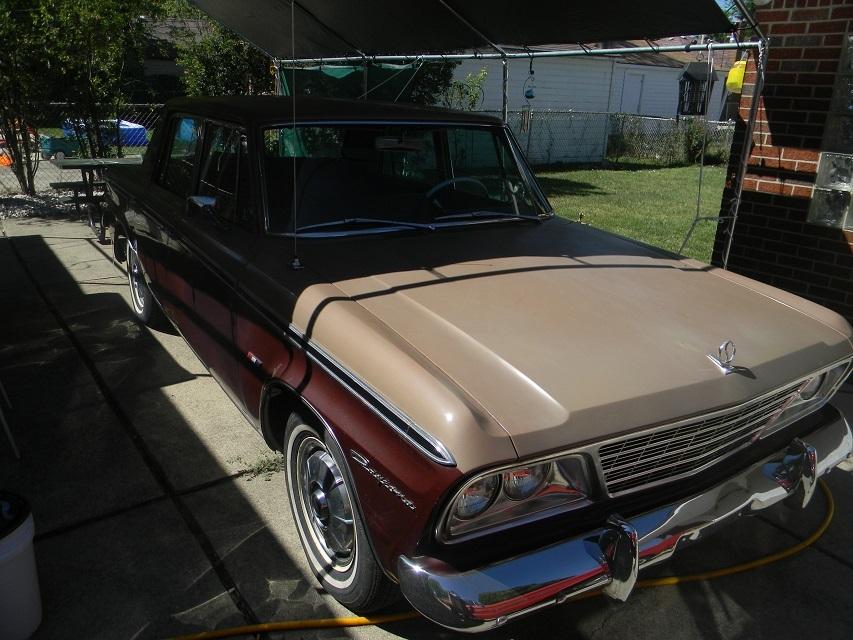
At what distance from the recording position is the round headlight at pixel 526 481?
6.86ft

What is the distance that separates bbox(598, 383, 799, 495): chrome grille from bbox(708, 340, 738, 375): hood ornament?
0.44ft

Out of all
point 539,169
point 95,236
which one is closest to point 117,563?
point 95,236

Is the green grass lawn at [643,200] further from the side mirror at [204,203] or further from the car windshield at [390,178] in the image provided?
→ the side mirror at [204,203]

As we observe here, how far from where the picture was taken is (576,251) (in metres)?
3.49

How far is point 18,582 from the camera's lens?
2361 millimetres

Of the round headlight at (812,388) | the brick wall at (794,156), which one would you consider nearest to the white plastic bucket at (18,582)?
the round headlight at (812,388)

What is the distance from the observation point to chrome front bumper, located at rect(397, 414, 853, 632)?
1935 millimetres

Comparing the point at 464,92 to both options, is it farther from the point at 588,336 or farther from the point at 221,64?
the point at 588,336

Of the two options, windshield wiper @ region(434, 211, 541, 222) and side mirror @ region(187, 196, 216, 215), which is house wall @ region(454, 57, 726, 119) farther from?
side mirror @ region(187, 196, 216, 215)

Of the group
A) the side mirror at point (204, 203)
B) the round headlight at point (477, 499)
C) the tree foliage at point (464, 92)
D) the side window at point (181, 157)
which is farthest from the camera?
the tree foliage at point (464, 92)

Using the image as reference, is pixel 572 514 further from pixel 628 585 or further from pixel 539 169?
pixel 539 169

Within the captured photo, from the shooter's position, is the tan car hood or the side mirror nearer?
the tan car hood

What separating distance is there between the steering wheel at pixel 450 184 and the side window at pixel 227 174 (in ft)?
3.13

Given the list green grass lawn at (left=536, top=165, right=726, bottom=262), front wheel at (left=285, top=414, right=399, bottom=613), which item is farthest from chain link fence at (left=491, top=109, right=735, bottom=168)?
front wheel at (left=285, top=414, right=399, bottom=613)
